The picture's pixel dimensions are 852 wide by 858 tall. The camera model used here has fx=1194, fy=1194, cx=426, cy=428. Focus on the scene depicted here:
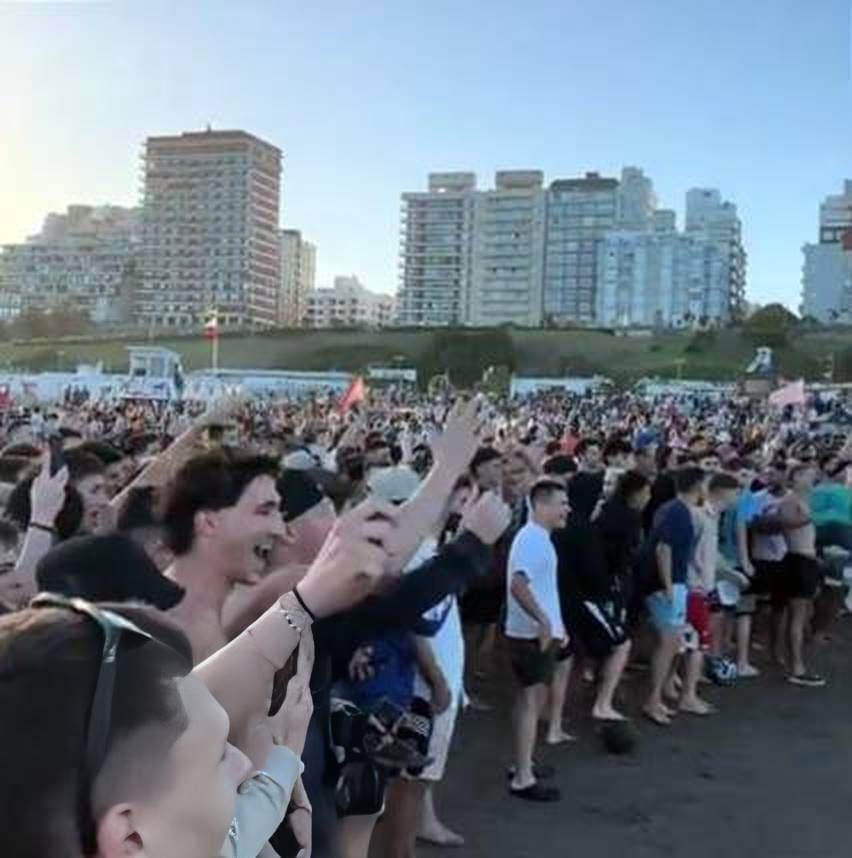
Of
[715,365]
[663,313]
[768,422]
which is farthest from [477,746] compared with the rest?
[663,313]

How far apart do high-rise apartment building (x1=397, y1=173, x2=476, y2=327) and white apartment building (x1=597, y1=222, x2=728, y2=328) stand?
639 inches

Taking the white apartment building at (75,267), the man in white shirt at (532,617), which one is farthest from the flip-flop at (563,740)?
the white apartment building at (75,267)

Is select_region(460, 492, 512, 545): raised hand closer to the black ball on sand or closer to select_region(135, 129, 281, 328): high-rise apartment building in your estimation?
the black ball on sand

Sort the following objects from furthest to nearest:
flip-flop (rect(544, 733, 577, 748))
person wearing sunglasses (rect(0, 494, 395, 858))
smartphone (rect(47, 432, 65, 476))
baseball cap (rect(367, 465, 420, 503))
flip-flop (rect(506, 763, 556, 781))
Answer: flip-flop (rect(544, 733, 577, 748)) < flip-flop (rect(506, 763, 556, 781)) < baseball cap (rect(367, 465, 420, 503)) < smartphone (rect(47, 432, 65, 476)) < person wearing sunglasses (rect(0, 494, 395, 858))

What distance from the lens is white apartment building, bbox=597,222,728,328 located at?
134 metres

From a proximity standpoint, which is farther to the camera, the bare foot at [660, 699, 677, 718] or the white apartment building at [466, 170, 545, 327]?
the white apartment building at [466, 170, 545, 327]

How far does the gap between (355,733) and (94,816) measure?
244cm

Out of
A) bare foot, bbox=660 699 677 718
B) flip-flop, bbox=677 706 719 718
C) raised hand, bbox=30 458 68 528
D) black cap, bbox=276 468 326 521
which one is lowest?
Answer: flip-flop, bbox=677 706 719 718

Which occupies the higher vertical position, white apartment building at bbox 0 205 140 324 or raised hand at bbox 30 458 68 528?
white apartment building at bbox 0 205 140 324

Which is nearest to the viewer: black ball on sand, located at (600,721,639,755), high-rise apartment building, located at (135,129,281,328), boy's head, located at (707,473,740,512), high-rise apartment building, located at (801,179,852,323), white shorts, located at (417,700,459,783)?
white shorts, located at (417,700,459,783)

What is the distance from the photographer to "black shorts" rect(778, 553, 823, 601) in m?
9.45

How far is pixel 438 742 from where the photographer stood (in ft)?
15.3

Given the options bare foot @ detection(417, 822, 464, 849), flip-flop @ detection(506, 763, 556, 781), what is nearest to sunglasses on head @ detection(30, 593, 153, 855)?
bare foot @ detection(417, 822, 464, 849)

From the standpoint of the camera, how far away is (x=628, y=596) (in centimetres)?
800
